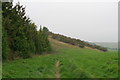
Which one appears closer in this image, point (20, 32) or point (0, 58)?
point (0, 58)

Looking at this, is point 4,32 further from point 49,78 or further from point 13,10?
point 49,78

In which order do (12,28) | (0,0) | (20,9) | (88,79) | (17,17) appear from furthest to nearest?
(20,9)
(17,17)
(12,28)
(0,0)
(88,79)

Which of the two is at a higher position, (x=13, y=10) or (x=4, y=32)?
(x=13, y=10)

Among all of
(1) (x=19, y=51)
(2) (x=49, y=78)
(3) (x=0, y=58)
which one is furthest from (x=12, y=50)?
(2) (x=49, y=78)

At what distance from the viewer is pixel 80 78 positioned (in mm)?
14367

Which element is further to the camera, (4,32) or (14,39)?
(14,39)

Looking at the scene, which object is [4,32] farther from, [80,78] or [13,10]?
[80,78]

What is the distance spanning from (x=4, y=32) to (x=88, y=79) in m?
21.3

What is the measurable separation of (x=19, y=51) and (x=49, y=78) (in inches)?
980

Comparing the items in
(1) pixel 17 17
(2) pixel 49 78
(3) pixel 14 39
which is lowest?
(2) pixel 49 78

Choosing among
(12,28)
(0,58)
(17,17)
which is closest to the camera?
(0,58)

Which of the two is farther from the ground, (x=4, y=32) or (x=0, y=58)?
(x=4, y=32)

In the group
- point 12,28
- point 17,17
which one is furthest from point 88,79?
point 17,17

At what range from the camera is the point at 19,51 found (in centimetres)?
3906
